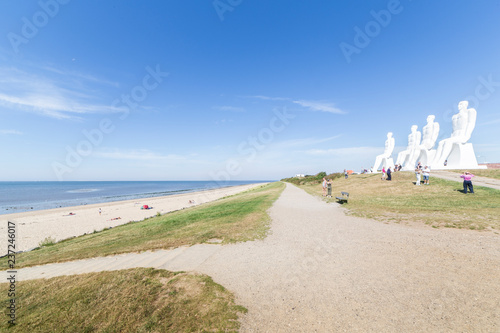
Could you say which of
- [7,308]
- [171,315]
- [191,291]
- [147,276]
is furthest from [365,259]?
[7,308]

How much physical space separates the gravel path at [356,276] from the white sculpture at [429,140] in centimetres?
3304

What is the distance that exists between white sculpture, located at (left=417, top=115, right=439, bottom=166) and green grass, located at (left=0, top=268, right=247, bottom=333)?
134ft

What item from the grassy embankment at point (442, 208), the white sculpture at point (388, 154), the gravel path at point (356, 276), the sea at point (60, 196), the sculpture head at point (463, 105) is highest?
the sculpture head at point (463, 105)

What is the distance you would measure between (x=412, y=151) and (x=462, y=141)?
33.9 feet

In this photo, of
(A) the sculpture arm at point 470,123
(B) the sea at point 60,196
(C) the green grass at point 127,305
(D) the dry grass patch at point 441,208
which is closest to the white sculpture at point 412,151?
(A) the sculpture arm at point 470,123

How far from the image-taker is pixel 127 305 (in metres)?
3.70

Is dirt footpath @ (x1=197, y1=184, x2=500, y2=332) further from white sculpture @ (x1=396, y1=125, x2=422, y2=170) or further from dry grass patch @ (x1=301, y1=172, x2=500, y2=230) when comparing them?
white sculpture @ (x1=396, y1=125, x2=422, y2=170)

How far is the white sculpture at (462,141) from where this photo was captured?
2649 cm

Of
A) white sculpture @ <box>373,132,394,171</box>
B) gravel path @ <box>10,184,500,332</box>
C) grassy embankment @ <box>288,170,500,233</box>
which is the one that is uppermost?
white sculpture @ <box>373,132,394,171</box>

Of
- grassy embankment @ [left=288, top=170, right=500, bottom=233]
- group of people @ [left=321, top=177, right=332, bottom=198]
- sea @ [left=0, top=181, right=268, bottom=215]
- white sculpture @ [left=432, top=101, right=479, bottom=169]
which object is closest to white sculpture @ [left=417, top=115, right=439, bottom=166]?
white sculpture @ [left=432, top=101, right=479, bottom=169]

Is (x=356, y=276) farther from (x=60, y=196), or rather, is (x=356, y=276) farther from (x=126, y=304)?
(x=60, y=196)

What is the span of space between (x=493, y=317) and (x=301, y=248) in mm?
4187

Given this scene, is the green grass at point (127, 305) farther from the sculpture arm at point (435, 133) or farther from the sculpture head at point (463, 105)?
the sculpture arm at point (435, 133)

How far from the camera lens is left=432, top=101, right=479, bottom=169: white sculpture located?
26.5 meters
